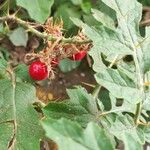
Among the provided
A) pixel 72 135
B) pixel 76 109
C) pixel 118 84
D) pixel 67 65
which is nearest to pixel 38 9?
pixel 67 65

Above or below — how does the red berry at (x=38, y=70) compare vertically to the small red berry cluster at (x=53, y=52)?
below

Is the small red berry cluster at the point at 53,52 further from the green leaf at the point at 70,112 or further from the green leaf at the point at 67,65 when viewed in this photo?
the green leaf at the point at 67,65

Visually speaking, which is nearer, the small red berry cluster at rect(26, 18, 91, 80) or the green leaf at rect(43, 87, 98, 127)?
the green leaf at rect(43, 87, 98, 127)

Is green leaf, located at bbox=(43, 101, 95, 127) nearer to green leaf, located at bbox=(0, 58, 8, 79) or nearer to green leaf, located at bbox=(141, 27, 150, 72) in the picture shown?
green leaf, located at bbox=(141, 27, 150, 72)

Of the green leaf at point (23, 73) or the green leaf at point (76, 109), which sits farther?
the green leaf at point (23, 73)

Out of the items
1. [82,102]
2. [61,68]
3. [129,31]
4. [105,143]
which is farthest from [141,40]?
[61,68]

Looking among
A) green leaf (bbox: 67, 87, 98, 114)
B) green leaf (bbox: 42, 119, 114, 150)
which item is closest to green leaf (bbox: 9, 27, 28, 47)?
green leaf (bbox: 67, 87, 98, 114)

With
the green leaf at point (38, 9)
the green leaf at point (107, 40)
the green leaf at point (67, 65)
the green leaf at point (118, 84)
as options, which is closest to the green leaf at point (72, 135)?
the green leaf at point (118, 84)
